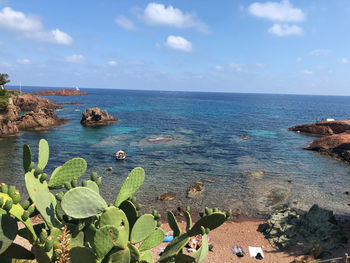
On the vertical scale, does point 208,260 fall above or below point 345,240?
below

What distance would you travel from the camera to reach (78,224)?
4.07m

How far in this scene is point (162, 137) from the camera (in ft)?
141

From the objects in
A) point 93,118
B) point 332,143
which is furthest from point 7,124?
point 332,143

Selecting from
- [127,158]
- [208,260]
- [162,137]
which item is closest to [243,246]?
[208,260]

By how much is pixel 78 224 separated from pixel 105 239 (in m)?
0.82

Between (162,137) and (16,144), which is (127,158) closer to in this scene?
(162,137)

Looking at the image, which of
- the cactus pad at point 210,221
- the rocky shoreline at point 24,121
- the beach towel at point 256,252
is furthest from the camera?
the rocky shoreline at point 24,121

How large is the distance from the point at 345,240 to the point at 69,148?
32.3m

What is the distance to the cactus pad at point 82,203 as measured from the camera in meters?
3.74

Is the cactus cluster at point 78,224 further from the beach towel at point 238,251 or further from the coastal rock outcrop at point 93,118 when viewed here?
the coastal rock outcrop at point 93,118

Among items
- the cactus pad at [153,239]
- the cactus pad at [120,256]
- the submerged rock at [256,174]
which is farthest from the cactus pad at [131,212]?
the submerged rock at [256,174]

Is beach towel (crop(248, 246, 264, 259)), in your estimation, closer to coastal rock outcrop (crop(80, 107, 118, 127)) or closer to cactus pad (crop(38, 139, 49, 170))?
cactus pad (crop(38, 139, 49, 170))

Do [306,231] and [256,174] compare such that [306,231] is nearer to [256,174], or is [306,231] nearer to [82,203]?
[256,174]

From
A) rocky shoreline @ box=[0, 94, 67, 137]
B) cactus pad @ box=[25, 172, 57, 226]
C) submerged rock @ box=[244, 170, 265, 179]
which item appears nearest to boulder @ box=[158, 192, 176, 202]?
submerged rock @ box=[244, 170, 265, 179]
